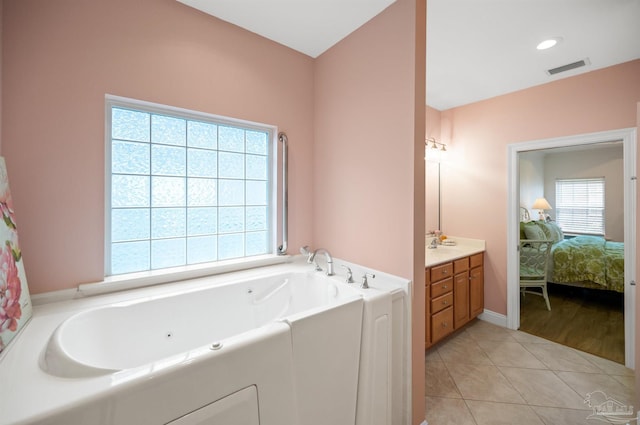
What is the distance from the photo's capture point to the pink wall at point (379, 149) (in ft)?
4.97

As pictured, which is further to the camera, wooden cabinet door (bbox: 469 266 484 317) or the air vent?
wooden cabinet door (bbox: 469 266 484 317)

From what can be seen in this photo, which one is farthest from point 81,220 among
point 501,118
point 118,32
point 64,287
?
point 501,118

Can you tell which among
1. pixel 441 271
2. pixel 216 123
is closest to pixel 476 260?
pixel 441 271

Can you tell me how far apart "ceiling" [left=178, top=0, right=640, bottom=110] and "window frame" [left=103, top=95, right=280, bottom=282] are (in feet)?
2.41

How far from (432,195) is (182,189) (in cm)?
291

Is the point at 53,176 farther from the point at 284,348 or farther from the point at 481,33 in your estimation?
the point at 481,33

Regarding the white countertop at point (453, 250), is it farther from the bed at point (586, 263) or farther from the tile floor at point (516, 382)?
the bed at point (586, 263)

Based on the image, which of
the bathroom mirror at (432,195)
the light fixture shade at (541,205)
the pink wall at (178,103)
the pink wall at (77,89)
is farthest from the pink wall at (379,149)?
the light fixture shade at (541,205)

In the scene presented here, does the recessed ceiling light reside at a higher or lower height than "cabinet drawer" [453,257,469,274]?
higher

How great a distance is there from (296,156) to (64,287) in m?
1.80

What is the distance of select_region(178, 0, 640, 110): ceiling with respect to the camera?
1.66 m

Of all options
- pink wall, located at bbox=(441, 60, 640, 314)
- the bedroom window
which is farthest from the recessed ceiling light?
the bedroom window

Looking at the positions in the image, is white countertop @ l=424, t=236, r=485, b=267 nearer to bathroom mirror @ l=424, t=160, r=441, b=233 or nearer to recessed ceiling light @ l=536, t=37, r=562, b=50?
bathroom mirror @ l=424, t=160, r=441, b=233

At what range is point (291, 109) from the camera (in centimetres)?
225
